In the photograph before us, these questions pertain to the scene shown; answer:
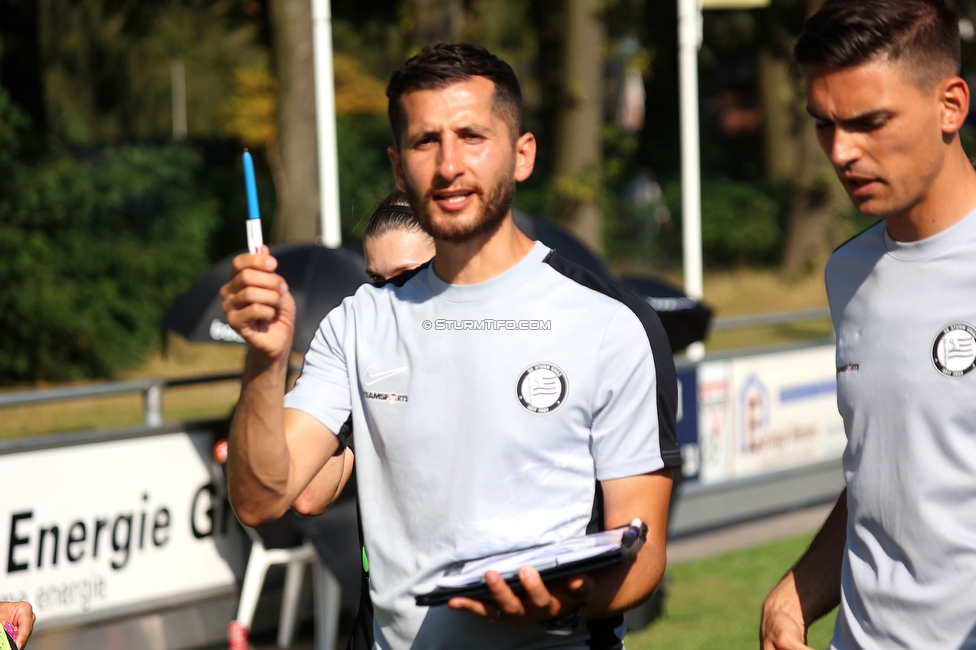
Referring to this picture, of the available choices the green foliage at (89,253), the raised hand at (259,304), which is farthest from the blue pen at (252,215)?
the green foliage at (89,253)

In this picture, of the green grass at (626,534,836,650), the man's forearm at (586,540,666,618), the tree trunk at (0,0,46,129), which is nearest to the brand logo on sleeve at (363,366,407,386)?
the man's forearm at (586,540,666,618)

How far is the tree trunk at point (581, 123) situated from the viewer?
16.5 meters

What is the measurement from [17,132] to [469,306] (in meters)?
13.1

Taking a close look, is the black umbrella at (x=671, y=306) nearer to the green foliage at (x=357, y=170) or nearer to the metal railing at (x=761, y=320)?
the metal railing at (x=761, y=320)

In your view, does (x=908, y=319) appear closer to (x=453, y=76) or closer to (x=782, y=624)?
(x=782, y=624)

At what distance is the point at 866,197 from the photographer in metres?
2.37

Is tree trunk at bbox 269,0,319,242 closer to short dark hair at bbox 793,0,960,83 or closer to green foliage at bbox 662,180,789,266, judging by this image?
short dark hair at bbox 793,0,960,83

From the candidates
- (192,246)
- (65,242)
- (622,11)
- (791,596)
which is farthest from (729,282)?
(791,596)

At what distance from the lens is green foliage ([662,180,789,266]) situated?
26.4m

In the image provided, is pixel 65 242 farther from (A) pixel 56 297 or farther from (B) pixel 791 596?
(B) pixel 791 596

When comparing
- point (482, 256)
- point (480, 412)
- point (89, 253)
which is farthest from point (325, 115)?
point (89, 253)

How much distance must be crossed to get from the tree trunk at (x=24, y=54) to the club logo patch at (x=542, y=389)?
15.5 m

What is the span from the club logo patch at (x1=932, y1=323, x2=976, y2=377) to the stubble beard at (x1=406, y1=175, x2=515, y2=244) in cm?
89

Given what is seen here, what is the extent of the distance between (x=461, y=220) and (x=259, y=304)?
524 mm
